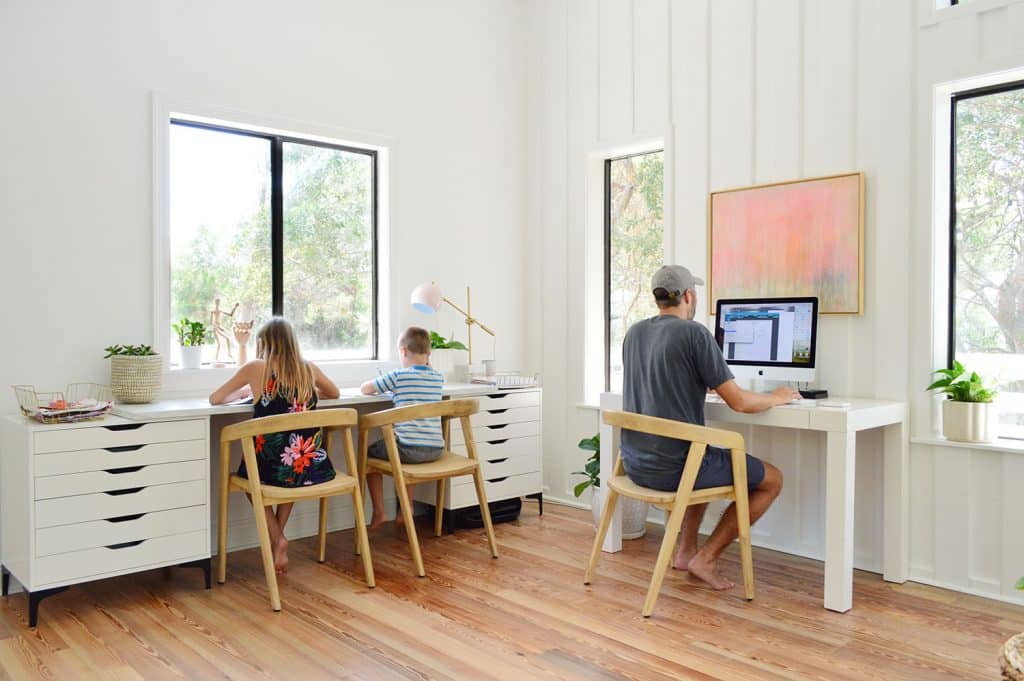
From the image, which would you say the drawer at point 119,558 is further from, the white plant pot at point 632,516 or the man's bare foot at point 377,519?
the white plant pot at point 632,516

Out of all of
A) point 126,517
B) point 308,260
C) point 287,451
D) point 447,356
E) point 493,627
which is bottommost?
point 493,627

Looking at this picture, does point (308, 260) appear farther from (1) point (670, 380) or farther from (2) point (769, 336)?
(2) point (769, 336)

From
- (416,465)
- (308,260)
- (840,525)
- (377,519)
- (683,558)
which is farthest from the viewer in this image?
Answer: (308,260)

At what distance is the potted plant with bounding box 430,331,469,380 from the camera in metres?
4.55

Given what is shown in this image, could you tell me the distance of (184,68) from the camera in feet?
12.3

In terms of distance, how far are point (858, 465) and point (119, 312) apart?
3.26m

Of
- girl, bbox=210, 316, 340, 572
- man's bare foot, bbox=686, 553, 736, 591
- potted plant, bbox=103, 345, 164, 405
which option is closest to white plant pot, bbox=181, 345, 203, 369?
potted plant, bbox=103, 345, 164, 405

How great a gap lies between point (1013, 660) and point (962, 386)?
5.71ft

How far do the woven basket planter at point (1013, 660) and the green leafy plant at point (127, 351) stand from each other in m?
3.15

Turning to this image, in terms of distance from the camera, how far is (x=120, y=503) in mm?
3098

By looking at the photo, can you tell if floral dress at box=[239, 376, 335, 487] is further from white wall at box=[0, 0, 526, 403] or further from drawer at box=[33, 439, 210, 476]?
white wall at box=[0, 0, 526, 403]

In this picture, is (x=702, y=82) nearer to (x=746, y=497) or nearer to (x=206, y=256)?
(x=746, y=497)

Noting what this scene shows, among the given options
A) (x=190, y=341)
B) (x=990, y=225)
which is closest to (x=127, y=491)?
(x=190, y=341)

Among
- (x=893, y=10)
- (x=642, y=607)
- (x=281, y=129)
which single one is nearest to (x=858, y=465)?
(x=642, y=607)
